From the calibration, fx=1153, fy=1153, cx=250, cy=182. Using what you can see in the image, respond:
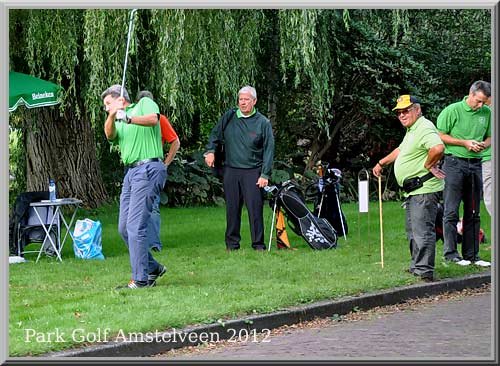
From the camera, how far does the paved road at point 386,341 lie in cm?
835

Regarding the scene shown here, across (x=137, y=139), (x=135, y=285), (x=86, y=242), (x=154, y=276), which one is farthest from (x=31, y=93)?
(x=135, y=285)

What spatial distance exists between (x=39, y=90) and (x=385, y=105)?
1434cm

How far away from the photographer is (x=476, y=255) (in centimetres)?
1367

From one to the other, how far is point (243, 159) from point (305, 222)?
1187 millimetres

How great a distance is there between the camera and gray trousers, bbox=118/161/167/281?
10.9 m

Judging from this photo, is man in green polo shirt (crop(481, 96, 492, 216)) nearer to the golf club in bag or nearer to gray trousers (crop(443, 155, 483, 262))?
gray trousers (crop(443, 155, 483, 262))

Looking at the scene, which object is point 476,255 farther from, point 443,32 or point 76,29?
point 443,32

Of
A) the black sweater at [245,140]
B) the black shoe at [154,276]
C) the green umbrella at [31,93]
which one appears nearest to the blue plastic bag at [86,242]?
the green umbrella at [31,93]

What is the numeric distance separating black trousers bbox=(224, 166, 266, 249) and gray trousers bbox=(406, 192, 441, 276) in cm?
331

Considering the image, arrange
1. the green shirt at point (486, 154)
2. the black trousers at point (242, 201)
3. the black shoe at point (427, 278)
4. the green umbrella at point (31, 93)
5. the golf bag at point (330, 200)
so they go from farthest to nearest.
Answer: the golf bag at point (330, 200) → the black trousers at point (242, 201) → the green umbrella at point (31, 93) → the green shirt at point (486, 154) → the black shoe at point (427, 278)

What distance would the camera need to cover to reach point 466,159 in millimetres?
13297

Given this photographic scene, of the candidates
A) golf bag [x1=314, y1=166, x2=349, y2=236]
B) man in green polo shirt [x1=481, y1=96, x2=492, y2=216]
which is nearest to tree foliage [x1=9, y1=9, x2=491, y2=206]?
golf bag [x1=314, y1=166, x2=349, y2=236]

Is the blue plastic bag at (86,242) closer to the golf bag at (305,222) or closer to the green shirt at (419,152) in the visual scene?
the golf bag at (305,222)

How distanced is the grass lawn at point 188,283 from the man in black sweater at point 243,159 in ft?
1.28
